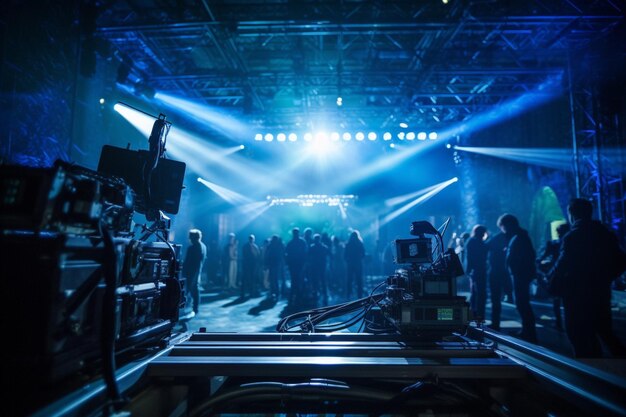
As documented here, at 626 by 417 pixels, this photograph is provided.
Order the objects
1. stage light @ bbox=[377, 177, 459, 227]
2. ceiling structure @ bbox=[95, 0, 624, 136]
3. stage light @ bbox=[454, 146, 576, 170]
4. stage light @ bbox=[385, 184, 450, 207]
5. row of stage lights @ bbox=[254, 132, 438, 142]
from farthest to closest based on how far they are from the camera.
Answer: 1. stage light @ bbox=[385, 184, 450, 207]
2. stage light @ bbox=[377, 177, 459, 227]
3. row of stage lights @ bbox=[254, 132, 438, 142]
4. stage light @ bbox=[454, 146, 576, 170]
5. ceiling structure @ bbox=[95, 0, 624, 136]

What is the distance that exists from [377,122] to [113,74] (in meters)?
8.24

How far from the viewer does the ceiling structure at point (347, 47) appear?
239 inches

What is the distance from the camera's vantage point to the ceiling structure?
6.06 metres

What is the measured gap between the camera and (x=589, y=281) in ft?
9.93

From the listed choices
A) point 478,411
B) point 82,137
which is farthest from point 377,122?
point 478,411

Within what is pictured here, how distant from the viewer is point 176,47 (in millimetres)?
7570

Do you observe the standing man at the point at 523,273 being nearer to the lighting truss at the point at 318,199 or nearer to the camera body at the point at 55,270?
the camera body at the point at 55,270

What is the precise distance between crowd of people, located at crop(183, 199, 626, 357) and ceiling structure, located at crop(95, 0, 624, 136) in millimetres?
4048

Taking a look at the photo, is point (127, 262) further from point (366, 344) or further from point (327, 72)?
point (327, 72)

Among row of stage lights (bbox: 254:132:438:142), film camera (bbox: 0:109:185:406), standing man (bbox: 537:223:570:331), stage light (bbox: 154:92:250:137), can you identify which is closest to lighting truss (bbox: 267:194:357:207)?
row of stage lights (bbox: 254:132:438:142)

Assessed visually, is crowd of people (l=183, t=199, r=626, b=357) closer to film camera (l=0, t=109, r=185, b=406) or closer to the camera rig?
the camera rig

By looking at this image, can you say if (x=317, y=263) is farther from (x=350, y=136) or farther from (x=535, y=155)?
→ (x=535, y=155)

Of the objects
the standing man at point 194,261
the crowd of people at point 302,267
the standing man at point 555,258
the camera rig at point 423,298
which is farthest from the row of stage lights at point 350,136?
the camera rig at point 423,298

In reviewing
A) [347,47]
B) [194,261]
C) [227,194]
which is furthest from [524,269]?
[227,194]
